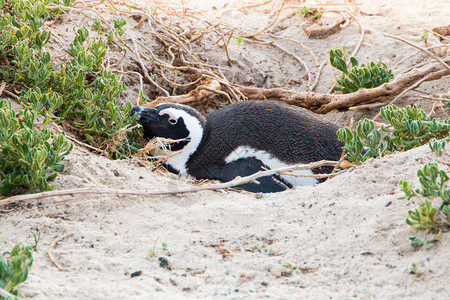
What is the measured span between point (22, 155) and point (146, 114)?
5.21 ft

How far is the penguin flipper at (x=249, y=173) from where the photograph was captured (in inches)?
138

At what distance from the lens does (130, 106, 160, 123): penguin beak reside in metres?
3.72

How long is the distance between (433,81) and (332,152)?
67.8 inches

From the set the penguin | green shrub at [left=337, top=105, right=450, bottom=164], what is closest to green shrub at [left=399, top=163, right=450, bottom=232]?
green shrub at [left=337, top=105, right=450, bottom=164]

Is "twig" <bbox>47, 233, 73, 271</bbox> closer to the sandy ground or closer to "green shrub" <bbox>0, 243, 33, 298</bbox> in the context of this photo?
the sandy ground

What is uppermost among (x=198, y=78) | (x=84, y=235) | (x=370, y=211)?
(x=370, y=211)

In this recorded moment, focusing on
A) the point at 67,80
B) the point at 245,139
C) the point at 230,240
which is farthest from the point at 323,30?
the point at 230,240

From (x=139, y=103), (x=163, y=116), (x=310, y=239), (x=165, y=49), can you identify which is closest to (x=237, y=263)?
(x=310, y=239)

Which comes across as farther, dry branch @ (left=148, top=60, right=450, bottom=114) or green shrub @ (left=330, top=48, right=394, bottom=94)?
green shrub @ (left=330, top=48, right=394, bottom=94)

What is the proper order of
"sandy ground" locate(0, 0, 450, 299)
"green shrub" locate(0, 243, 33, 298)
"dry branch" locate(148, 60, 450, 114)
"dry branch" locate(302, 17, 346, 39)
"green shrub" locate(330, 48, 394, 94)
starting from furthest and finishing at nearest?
"dry branch" locate(302, 17, 346, 39), "green shrub" locate(330, 48, 394, 94), "dry branch" locate(148, 60, 450, 114), "sandy ground" locate(0, 0, 450, 299), "green shrub" locate(0, 243, 33, 298)

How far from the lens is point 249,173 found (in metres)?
3.58

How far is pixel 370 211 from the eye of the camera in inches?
78.8

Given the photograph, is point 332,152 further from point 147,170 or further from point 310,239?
point 310,239

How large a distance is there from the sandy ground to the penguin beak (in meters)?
0.90
